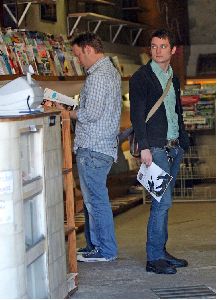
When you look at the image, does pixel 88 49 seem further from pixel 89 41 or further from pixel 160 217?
pixel 160 217

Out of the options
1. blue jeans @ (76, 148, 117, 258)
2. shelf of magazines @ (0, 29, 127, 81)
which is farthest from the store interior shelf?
blue jeans @ (76, 148, 117, 258)

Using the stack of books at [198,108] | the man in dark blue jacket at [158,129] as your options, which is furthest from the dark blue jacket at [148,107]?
the stack of books at [198,108]

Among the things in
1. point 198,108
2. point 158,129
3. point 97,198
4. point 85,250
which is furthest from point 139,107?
point 198,108

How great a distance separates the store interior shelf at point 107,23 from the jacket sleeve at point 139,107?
10.7ft

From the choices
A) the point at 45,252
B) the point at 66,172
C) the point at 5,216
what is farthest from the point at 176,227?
the point at 5,216

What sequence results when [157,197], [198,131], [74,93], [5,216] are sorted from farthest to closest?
[198,131], [74,93], [157,197], [5,216]

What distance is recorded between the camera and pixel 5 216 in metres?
4.55

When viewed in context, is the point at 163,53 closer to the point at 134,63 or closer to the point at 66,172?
the point at 66,172

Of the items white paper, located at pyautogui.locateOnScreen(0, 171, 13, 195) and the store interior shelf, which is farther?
the store interior shelf

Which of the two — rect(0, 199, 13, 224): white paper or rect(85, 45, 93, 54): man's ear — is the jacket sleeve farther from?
rect(0, 199, 13, 224): white paper

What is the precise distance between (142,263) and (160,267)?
16.8 inches

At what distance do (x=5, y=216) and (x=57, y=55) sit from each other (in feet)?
12.8

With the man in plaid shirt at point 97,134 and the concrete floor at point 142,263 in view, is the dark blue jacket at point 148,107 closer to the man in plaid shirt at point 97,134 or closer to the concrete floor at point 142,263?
the man in plaid shirt at point 97,134

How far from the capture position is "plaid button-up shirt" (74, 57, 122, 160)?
663 centimetres
